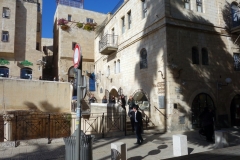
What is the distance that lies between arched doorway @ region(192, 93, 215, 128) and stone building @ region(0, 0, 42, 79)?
1967 cm

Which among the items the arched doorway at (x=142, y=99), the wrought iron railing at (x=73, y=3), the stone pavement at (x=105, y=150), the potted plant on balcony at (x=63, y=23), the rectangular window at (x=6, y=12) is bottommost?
the stone pavement at (x=105, y=150)

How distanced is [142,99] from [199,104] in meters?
4.06

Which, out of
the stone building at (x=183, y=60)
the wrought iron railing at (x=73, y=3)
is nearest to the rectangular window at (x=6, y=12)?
the wrought iron railing at (x=73, y=3)

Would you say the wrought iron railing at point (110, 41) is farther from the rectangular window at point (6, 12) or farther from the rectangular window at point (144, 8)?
the rectangular window at point (6, 12)

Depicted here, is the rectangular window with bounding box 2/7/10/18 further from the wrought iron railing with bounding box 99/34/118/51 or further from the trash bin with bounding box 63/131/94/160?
the trash bin with bounding box 63/131/94/160

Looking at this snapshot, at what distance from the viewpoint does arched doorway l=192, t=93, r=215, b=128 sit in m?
13.5

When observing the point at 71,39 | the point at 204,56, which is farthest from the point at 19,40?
the point at 204,56

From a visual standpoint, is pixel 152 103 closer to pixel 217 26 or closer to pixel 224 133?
pixel 224 133

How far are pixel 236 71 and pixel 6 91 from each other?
62.9 ft

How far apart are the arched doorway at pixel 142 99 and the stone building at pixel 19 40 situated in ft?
50.3

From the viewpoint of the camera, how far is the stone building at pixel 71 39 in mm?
25734

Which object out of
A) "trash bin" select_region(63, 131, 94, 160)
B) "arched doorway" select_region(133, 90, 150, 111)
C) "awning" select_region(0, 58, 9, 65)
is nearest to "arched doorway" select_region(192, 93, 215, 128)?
"arched doorway" select_region(133, 90, 150, 111)

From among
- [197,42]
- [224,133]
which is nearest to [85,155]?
[224,133]

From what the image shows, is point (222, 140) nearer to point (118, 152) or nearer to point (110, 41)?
point (118, 152)
